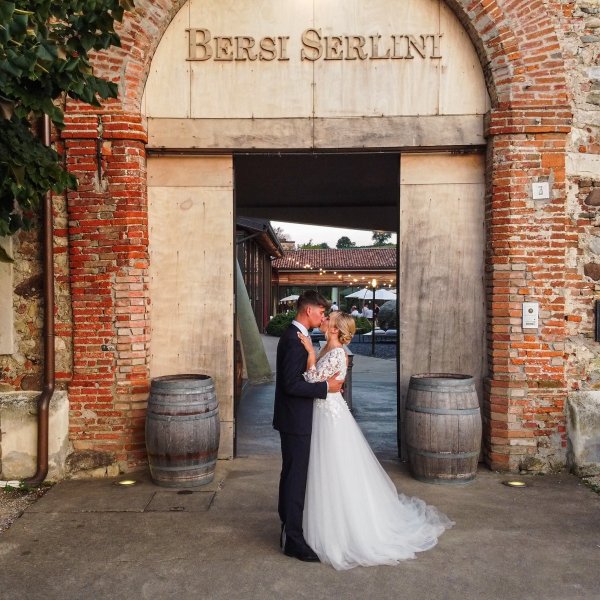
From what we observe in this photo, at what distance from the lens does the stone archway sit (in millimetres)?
6348

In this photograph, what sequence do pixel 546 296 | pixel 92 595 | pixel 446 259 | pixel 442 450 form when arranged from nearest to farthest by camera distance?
pixel 92 595 < pixel 442 450 < pixel 546 296 < pixel 446 259

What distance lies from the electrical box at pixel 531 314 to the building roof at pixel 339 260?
1278 inches

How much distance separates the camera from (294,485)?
4398 mm

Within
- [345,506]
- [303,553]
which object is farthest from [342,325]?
[303,553]

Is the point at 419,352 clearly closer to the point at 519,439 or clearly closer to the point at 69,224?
the point at 519,439

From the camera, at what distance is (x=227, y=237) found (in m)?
6.84

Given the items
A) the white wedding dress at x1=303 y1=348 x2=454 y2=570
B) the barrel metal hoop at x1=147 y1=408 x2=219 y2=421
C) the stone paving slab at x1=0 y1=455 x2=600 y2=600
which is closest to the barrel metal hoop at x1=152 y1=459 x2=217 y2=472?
the stone paving slab at x1=0 y1=455 x2=600 y2=600

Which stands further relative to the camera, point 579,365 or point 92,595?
point 579,365

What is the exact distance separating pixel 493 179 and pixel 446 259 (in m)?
0.94

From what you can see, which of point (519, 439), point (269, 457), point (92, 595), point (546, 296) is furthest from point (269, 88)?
point (92, 595)

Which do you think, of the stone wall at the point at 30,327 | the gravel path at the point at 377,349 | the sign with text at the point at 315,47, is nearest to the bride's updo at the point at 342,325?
the stone wall at the point at 30,327

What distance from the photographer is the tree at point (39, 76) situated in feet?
12.5

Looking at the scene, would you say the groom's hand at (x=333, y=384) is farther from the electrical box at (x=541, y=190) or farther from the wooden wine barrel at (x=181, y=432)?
the electrical box at (x=541, y=190)

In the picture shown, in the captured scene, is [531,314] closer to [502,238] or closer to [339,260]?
[502,238]
